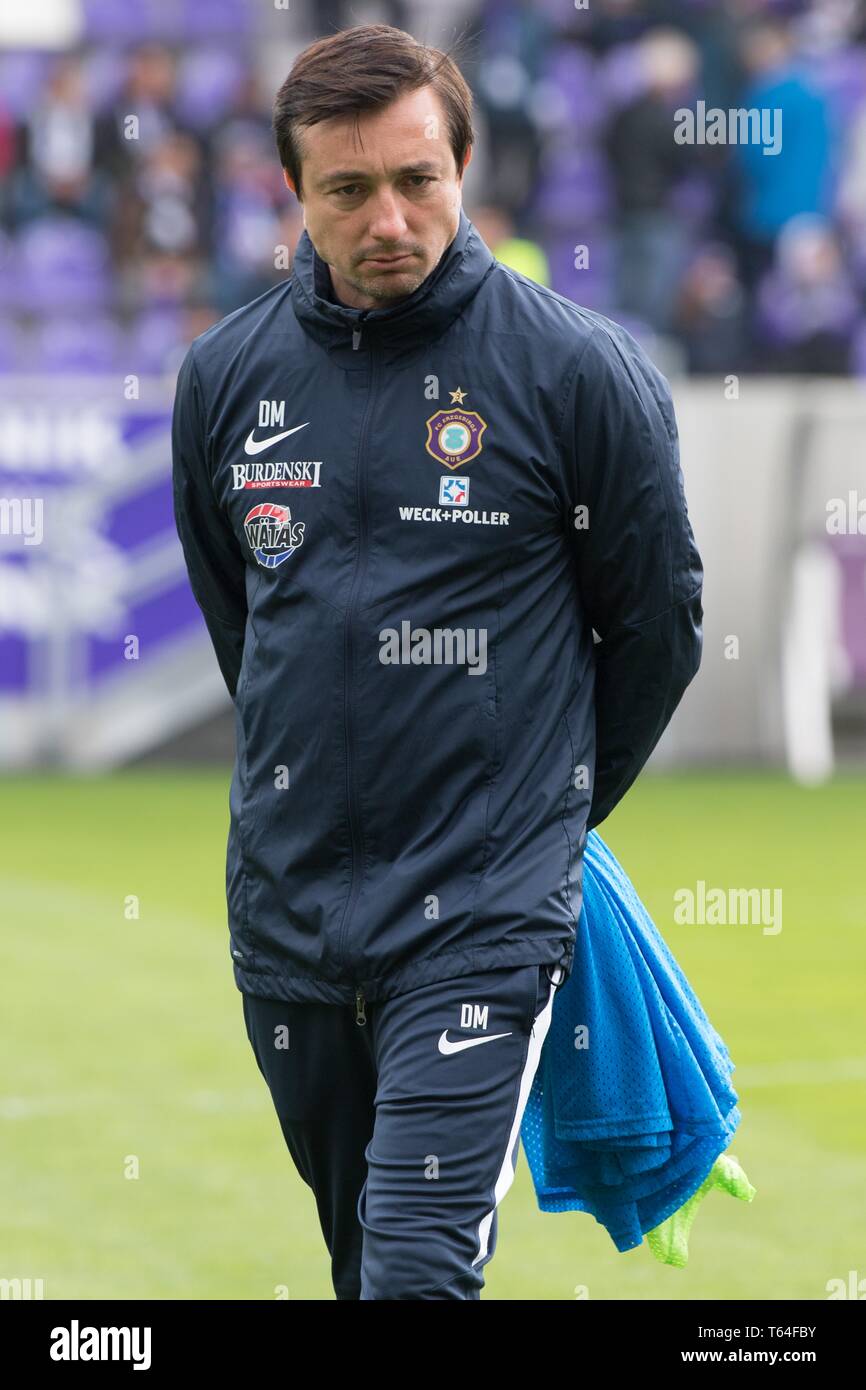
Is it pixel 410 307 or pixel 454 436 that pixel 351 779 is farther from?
pixel 410 307

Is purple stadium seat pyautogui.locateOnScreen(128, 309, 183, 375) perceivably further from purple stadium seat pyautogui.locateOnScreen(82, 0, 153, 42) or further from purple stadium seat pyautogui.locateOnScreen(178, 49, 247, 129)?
purple stadium seat pyautogui.locateOnScreen(82, 0, 153, 42)

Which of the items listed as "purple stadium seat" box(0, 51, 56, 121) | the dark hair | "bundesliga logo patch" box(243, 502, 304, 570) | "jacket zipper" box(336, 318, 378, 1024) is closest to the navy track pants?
"jacket zipper" box(336, 318, 378, 1024)

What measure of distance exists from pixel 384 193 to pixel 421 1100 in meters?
1.28

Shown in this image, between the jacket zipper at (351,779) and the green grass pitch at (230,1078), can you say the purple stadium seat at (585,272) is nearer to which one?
the green grass pitch at (230,1078)

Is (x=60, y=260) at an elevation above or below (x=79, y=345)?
above

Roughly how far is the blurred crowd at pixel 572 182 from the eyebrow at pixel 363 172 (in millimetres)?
11346

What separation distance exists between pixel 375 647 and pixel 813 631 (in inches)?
371

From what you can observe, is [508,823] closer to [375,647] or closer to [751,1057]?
[375,647]

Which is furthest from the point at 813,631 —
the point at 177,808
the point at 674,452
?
the point at 674,452

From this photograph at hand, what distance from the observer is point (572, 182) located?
16.1 metres

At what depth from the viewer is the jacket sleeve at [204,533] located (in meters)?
3.52

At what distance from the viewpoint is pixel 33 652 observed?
12281 mm

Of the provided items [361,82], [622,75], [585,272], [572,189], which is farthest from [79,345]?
[361,82]

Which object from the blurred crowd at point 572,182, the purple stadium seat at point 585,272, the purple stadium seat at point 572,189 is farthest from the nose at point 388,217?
the purple stadium seat at point 572,189
